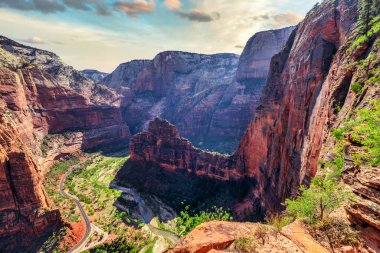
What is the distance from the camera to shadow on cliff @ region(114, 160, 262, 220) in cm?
6775

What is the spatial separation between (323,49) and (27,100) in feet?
325

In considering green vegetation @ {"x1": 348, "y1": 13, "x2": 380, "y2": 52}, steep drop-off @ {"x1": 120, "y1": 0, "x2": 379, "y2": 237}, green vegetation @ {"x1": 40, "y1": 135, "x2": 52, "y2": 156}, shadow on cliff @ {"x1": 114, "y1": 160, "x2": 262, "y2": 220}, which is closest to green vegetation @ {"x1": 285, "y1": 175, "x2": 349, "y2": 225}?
steep drop-off @ {"x1": 120, "y1": 0, "x2": 379, "y2": 237}

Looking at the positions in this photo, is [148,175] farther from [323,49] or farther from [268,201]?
[323,49]

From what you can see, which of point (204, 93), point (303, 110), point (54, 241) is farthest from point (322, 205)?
point (204, 93)

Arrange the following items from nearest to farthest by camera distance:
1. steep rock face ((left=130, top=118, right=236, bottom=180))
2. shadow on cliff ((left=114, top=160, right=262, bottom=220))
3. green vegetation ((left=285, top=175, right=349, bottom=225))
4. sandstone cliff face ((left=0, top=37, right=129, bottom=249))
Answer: green vegetation ((left=285, top=175, right=349, bottom=225)) → sandstone cliff face ((left=0, top=37, right=129, bottom=249)) → shadow on cliff ((left=114, top=160, right=262, bottom=220)) → steep rock face ((left=130, top=118, right=236, bottom=180))

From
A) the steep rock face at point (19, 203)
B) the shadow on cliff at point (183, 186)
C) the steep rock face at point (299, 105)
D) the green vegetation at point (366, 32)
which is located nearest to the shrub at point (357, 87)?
the steep rock face at point (299, 105)

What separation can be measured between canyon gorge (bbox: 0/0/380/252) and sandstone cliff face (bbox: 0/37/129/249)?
288 mm

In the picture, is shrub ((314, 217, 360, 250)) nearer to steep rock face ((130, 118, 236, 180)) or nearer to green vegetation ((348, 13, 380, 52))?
green vegetation ((348, 13, 380, 52))

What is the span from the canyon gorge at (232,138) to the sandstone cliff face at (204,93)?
1.08 meters

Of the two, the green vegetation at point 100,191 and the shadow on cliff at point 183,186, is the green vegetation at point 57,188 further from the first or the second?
the shadow on cliff at point 183,186

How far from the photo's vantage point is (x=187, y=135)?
513 ft

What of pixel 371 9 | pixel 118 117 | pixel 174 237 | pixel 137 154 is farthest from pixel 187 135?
pixel 371 9

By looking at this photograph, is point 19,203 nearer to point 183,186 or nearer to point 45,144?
point 183,186

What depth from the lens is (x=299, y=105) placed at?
44156 mm
